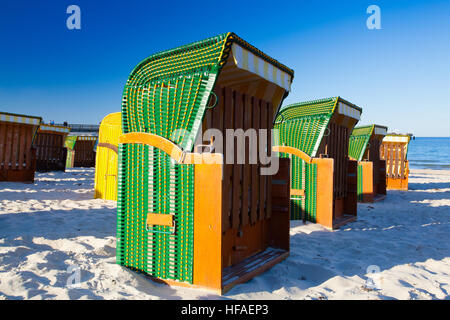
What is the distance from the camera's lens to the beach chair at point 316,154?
5793 mm

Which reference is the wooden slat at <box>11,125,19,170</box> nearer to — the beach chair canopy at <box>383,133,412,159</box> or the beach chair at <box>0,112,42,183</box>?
the beach chair at <box>0,112,42,183</box>

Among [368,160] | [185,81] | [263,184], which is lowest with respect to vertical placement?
[263,184]

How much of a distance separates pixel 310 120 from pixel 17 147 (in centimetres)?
1013

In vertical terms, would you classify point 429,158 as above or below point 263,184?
above

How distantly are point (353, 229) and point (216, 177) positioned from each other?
14.0 ft

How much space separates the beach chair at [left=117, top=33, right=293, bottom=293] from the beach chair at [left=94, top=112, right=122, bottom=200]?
4.54 metres

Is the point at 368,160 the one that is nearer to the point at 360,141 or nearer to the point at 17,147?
the point at 360,141

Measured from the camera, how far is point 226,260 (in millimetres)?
3305

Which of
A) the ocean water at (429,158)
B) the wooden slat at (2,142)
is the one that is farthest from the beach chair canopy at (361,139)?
the ocean water at (429,158)

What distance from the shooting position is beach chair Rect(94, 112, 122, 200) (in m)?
7.45

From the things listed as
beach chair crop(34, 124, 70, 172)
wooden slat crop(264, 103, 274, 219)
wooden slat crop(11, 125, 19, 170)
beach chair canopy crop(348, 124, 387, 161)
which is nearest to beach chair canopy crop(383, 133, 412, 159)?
beach chair canopy crop(348, 124, 387, 161)

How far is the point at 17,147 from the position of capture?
416 inches

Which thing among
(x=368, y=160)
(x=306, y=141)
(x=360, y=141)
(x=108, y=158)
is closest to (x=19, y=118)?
(x=108, y=158)

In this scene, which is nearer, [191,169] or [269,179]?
[191,169]
